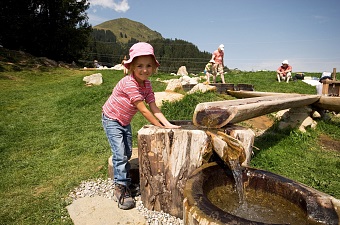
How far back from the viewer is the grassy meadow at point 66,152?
3.66m

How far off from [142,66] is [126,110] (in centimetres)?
65

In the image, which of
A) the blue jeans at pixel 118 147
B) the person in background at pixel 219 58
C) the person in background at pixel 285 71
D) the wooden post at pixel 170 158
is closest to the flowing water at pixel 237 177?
the wooden post at pixel 170 158

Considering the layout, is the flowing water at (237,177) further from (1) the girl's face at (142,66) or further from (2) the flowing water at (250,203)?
(1) the girl's face at (142,66)

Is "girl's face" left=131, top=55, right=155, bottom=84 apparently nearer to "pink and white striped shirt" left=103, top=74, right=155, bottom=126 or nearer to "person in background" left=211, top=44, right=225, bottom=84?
"pink and white striped shirt" left=103, top=74, right=155, bottom=126

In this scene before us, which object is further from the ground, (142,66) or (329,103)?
(142,66)

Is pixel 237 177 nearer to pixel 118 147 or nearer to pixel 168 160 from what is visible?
pixel 168 160

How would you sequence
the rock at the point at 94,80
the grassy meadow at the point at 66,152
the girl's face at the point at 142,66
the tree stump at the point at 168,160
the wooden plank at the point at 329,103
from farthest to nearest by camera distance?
the rock at the point at 94,80, the wooden plank at the point at 329,103, the grassy meadow at the point at 66,152, the girl's face at the point at 142,66, the tree stump at the point at 168,160

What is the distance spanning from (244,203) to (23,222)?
2.67 metres

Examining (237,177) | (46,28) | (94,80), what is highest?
(46,28)

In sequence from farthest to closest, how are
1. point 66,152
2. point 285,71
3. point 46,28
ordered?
point 46,28 → point 285,71 → point 66,152

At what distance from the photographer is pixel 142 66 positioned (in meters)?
3.18

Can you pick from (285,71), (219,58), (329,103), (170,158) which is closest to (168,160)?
(170,158)

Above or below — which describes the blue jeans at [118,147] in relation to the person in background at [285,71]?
below

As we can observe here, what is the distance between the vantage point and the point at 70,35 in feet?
84.6
